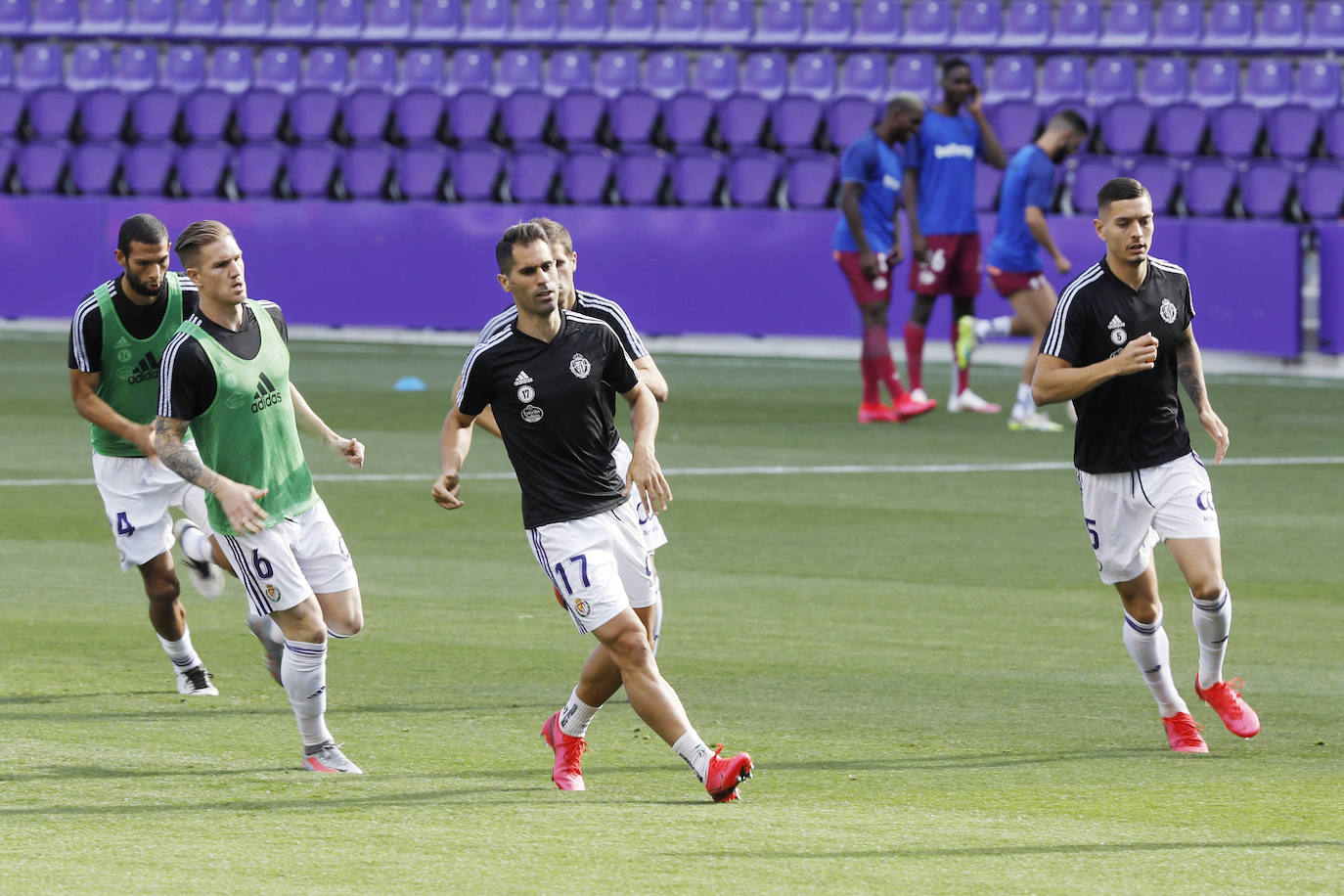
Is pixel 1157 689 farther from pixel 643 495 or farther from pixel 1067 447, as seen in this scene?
pixel 1067 447

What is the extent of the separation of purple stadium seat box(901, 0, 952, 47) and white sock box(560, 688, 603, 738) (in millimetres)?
22120

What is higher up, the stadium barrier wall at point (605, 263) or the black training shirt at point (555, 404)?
the black training shirt at point (555, 404)

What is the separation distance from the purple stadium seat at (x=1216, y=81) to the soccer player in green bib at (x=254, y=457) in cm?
2094

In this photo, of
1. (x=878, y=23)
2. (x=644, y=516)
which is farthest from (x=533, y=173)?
(x=644, y=516)

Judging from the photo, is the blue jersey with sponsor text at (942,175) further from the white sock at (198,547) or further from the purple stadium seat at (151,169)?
the purple stadium seat at (151,169)

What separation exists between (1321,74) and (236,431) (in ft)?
70.2

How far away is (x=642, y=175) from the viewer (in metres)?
25.9

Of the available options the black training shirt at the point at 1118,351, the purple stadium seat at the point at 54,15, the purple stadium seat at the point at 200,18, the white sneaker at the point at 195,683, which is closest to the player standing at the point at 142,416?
the white sneaker at the point at 195,683

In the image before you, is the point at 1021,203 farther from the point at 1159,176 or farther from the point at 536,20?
the point at 536,20

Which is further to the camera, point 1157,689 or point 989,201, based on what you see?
point 989,201

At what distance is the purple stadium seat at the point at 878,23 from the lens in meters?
28.5

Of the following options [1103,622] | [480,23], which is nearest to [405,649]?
[1103,622]

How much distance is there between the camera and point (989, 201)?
2439cm

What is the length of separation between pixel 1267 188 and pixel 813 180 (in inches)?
201
